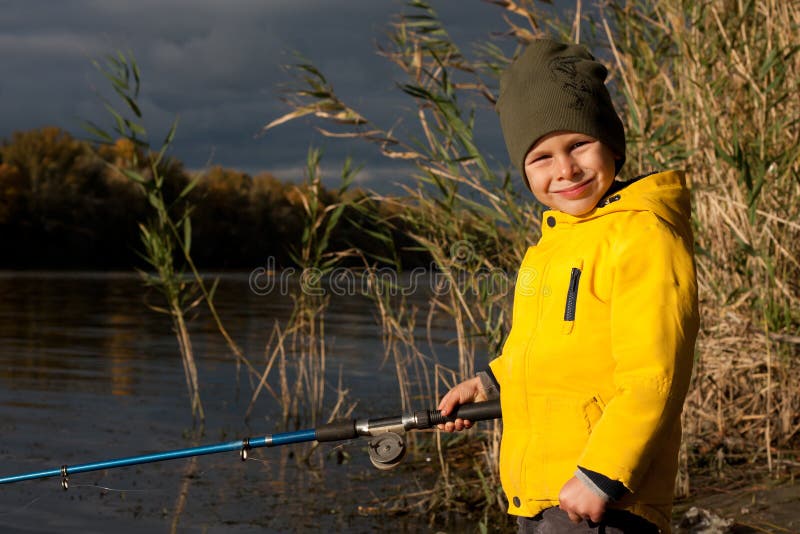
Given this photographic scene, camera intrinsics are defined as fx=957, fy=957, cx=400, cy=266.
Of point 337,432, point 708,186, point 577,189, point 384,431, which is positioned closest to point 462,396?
point 384,431

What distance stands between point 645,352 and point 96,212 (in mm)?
44290

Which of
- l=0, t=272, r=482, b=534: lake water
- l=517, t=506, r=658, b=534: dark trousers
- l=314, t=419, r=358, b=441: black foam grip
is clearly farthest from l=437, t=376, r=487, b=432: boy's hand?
l=0, t=272, r=482, b=534: lake water

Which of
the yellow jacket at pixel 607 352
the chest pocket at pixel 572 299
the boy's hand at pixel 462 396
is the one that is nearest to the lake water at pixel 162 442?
the boy's hand at pixel 462 396

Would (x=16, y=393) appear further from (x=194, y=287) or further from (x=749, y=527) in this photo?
(x=749, y=527)

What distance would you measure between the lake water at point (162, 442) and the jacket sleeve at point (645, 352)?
56.8 inches

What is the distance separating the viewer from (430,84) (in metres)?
4.78

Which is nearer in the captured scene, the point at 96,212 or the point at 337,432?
the point at 337,432

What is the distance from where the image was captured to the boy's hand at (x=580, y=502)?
185 centimetres

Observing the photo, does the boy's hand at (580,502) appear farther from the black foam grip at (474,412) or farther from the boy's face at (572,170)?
the boy's face at (572,170)

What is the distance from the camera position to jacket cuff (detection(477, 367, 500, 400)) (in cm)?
250

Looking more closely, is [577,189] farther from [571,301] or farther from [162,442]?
[162,442]

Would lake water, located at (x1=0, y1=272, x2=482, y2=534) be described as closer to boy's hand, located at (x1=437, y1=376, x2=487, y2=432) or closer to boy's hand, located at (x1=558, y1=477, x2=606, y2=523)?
boy's hand, located at (x1=437, y1=376, x2=487, y2=432)

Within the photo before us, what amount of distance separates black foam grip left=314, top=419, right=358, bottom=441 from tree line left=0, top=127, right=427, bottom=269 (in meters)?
38.1

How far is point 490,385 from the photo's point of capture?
2.50m
